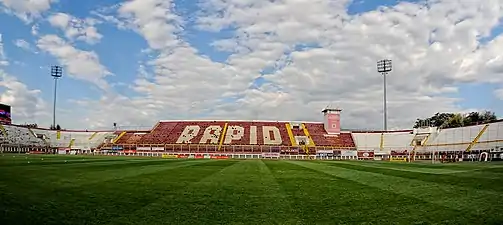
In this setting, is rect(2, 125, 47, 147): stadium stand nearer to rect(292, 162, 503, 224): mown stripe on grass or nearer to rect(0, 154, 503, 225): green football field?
rect(0, 154, 503, 225): green football field

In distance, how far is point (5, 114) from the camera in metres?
76.2

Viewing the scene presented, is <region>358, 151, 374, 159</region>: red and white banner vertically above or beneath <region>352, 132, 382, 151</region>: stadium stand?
beneath

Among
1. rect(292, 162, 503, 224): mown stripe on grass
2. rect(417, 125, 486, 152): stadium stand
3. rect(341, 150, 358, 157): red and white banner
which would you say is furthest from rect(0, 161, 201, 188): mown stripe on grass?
rect(341, 150, 358, 157): red and white banner

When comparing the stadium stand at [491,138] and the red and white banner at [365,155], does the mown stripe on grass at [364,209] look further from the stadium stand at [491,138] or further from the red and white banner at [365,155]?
the red and white banner at [365,155]

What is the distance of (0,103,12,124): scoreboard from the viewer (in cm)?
7522

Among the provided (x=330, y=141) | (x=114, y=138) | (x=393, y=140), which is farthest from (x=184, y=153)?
(x=393, y=140)

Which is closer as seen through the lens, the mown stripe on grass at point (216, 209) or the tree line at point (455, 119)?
the mown stripe on grass at point (216, 209)

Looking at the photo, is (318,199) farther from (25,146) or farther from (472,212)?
(25,146)

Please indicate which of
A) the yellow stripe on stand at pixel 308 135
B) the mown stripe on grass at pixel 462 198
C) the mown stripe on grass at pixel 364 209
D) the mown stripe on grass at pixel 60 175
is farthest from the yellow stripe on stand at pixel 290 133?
the mown stripe on grass at pixel 364 209

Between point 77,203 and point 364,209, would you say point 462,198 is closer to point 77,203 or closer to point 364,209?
point 364,209

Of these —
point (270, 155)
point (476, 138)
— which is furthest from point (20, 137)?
point (476, 138)

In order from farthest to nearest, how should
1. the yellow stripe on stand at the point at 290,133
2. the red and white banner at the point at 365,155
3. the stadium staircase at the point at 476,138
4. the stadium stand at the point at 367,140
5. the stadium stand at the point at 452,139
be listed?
the stadium stand at the point at 367,140, the yellow stripe on stand at the point at 290,133, the red and white banner at the point at 365,155, the stadium stand at the point at 452,139, the stadium staircase at the point at 476,138

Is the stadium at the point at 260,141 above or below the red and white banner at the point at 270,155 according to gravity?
above

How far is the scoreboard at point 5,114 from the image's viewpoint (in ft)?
247
